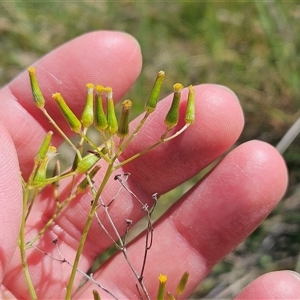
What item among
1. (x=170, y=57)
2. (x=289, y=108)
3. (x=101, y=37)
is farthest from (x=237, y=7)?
(x=101, y=37)

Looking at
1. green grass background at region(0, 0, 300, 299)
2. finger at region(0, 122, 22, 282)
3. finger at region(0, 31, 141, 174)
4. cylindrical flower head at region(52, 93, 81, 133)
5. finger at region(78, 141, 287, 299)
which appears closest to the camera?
finger at region(0, 122, 22, 282)

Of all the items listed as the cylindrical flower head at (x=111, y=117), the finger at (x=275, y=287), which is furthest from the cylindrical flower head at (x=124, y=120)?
the finger at (x=275, y=287)

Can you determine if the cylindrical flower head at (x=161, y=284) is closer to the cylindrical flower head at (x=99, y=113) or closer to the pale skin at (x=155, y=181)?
the pale skin at (x=155, y=181)

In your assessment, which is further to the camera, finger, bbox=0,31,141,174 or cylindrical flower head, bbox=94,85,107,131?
finger, bbox=0,31,141,174

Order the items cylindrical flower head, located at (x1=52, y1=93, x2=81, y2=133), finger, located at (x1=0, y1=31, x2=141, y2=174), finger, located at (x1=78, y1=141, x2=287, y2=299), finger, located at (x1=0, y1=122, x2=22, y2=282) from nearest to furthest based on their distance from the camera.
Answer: finger, located at (x1=0, y1=122, x2=22, y2=282)
cylindrical flower head, located at (x1=52, y1=93, x2=81, y2=133)
finger, located at (x1=78, y1=141, x2=287, y2=299)
finger, located at (x1=0, y1=31, x2=141, y2=174)

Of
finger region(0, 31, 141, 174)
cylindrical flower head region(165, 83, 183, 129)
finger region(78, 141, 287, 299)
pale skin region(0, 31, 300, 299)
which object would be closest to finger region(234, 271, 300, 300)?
pale skin region(0, 31, 300, 299)

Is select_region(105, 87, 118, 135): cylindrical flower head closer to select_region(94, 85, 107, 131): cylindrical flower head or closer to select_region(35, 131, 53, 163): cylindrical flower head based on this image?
select_region(94, 85, 107, 131): cylindrical flower head

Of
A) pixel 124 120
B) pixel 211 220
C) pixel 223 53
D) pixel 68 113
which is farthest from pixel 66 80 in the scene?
pixel 223 53

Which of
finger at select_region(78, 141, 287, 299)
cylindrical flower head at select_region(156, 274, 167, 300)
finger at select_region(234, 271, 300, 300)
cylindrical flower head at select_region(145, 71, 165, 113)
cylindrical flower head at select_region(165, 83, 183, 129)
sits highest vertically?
cylindrical flower head at select_region(145, 71, 165, 113)
